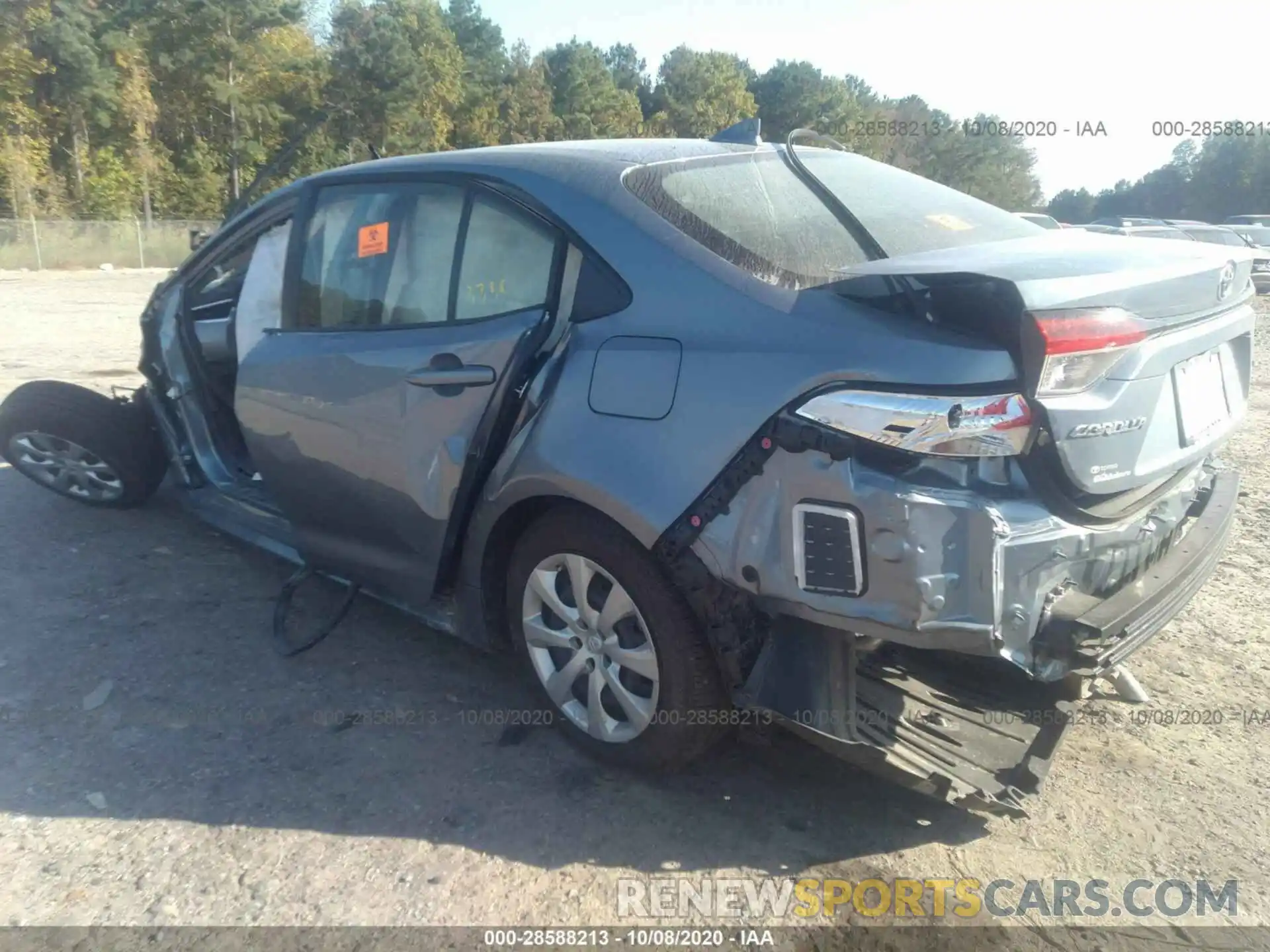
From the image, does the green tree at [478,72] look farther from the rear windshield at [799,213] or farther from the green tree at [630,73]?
the rear windshield at [799,213]

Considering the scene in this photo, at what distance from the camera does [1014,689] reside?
9.80ft

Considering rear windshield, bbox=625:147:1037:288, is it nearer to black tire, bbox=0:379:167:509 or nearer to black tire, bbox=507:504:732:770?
black tire, bbox=507:504:732:770

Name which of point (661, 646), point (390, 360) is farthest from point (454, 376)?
point (661, 646)

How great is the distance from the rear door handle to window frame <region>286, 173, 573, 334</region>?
159mm

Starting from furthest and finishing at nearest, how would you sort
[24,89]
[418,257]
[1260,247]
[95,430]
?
[24,89] < [1260,247] < [95,430] < [418,257]

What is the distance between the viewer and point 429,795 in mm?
2986

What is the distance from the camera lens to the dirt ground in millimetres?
2621

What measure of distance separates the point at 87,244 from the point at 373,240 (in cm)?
3088

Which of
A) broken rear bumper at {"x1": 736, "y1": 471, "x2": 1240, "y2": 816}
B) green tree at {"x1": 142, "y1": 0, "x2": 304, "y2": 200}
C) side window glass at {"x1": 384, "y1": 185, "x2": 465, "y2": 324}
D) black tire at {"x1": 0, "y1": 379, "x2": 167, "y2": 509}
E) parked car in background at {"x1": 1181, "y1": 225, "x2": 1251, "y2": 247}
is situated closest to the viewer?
broken rear bumper at {"x1": 736, "y1": 471, "x2": 1240, "y2": 816}

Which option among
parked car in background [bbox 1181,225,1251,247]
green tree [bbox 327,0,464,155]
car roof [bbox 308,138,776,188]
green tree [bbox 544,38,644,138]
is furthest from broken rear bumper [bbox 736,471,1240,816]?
green tree [bbox 544,38,644,138]

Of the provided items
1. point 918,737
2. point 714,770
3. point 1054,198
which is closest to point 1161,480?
point 918,737

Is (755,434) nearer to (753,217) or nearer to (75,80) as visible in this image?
(753,217)

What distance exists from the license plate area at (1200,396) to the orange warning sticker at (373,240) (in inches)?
98.5

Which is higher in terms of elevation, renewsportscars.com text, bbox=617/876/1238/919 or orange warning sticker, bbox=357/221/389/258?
orange warning sticker, bbox=357/221/389/258
